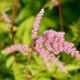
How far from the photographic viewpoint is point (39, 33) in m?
3.95

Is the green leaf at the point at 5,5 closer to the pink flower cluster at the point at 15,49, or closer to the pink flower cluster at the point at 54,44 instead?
the pink flower cluster at the point at 15,49

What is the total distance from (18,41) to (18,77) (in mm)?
1404

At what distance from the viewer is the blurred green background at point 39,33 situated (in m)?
2.92

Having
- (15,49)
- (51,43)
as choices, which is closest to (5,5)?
(15,49)

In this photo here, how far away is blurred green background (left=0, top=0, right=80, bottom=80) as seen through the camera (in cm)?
292

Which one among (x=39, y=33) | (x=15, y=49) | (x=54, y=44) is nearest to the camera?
(x=54, y=44)

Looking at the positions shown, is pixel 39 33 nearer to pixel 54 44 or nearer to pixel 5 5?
pixel 5 5

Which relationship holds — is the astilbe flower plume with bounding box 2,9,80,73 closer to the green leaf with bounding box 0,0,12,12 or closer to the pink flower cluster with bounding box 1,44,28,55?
the pink flower cluster with bounding box 1,44,28,55

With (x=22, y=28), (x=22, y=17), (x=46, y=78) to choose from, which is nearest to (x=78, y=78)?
(x=46, y=78)

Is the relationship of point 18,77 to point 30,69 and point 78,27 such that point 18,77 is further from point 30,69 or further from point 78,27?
point 78,27

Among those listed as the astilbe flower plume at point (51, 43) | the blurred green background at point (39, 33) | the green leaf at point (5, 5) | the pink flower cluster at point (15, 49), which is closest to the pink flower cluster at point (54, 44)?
the astilbe flower plume at point (51, 43)

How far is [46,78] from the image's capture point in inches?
117

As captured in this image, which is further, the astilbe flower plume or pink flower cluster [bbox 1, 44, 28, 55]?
pink flower cluster [bbox 1, 44, 28, 55]

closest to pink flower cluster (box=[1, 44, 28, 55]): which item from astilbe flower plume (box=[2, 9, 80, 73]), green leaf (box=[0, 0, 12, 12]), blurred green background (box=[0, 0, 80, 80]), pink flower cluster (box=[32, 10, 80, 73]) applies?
astilbe flower plume (box=[2, 9, 80, 73])
